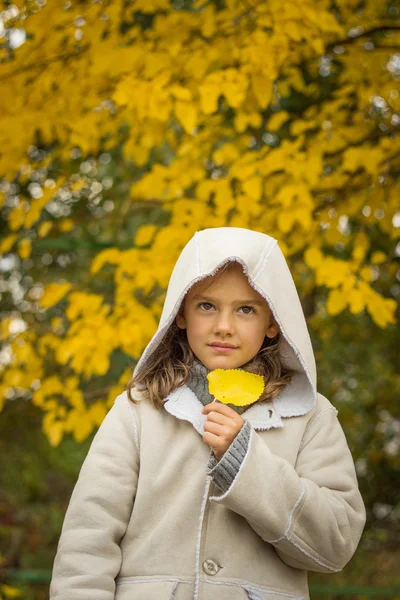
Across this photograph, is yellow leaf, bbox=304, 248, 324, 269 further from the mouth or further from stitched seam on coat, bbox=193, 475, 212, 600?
stitched seam on coat, bbox=193, 475, 212, 600

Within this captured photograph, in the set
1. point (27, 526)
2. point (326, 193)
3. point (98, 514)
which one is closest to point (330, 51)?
point (326, 193)

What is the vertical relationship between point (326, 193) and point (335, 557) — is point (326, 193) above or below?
below

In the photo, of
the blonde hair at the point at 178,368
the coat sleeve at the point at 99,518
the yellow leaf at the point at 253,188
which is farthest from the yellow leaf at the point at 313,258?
the coat sleeve at the point at 99,518

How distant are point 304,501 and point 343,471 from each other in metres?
0.18

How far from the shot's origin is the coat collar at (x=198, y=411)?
1.83 metres

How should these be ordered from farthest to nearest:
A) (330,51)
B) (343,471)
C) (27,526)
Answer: (27,526)
(330,51)
(343,471)

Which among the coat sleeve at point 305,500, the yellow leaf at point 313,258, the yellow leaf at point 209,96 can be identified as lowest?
the yellow leaf at point 313,258

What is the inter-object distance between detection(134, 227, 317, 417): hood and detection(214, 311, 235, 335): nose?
0.10 meters

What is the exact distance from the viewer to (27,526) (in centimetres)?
641

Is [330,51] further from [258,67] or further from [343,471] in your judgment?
[343,471]

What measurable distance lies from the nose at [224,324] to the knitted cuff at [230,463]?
10.0 inches

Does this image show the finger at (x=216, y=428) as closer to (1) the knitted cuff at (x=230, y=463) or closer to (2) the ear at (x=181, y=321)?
(1) the knitted cuff at (x=230, y=463)

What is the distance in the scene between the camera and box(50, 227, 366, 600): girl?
5.64ft

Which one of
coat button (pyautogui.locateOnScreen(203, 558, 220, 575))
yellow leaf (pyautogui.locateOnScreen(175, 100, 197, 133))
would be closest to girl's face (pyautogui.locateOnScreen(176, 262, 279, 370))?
coat button (pyautogui.locateOnScreen(203, 558, 220, 575))
